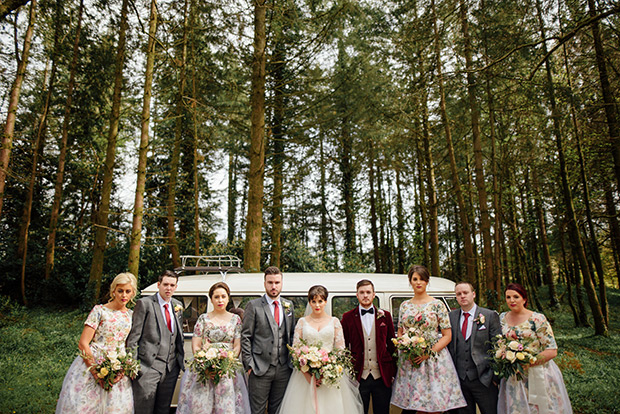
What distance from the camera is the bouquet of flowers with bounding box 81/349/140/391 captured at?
3.79 m

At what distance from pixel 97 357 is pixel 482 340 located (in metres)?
4.42

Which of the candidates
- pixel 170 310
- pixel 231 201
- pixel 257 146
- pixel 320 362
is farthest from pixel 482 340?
pixel 231 201

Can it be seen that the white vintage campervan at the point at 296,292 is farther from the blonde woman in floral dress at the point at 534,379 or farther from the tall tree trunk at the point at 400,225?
the tall tree trunk at the point at 400,225

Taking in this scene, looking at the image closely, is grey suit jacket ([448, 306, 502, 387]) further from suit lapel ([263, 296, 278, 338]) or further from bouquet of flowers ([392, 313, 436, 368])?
suit lapel ([263, 296, 278, 338])

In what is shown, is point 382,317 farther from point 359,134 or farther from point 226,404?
point 359,134

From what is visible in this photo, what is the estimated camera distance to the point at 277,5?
360 inches

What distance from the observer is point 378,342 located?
445 cm

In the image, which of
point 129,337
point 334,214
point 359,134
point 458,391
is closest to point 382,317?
point 458,391

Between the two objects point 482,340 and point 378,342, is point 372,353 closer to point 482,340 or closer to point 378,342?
point 378,342

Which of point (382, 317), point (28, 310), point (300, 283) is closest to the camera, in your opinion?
point (382, 317)

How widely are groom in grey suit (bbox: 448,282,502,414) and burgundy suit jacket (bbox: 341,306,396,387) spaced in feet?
2.68

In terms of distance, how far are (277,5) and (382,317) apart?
8084mm

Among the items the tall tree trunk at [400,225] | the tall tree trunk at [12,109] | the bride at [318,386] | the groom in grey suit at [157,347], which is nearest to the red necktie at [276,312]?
the bride at [318,386]

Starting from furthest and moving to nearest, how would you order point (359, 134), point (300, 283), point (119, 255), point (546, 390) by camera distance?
point (359, 134), point (119, 255), point (300, 283), point (546, 390)
